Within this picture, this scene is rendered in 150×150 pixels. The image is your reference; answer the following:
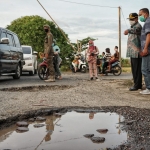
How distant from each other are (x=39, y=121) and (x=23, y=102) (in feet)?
5.10

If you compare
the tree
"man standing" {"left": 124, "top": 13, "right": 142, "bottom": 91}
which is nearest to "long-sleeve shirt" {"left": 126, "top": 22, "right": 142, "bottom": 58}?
"man standing" {"left": 124, "top": 13, "right": 142, "bottom": 91}

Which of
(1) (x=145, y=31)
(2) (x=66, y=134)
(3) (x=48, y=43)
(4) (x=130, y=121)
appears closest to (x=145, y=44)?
(1) (x=145, y=31)

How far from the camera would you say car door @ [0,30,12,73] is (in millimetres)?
10336

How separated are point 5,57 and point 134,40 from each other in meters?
4.56

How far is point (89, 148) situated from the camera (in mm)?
3096

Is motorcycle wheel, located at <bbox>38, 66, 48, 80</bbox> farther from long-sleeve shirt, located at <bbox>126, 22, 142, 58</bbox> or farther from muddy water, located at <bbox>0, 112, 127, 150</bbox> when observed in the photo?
muddy water, located at <bbox>0, 112, 127, 150</bbox>

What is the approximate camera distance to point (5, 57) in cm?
1058

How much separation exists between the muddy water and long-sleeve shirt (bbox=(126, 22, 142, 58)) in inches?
125

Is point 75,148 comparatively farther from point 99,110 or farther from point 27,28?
point 27,28

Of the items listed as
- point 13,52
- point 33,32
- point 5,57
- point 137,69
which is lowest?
point 137,69

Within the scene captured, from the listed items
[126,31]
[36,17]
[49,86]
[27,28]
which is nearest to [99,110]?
[126,31]

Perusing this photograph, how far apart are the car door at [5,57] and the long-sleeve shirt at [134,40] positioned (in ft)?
14.1

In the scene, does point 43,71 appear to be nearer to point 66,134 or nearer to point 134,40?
point 134,40

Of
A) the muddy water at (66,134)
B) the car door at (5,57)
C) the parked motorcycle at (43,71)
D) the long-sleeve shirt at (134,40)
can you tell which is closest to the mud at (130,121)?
the muddy water at (66,134)
